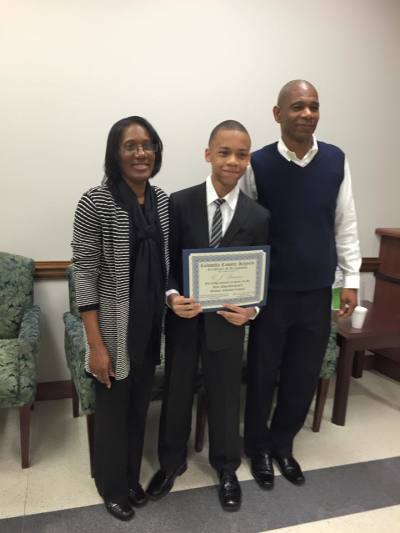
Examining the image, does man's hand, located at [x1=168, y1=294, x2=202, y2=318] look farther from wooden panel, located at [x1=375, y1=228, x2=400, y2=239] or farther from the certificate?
wooden panel, located at [x1=375, y1=228, x2=400, y2=239]

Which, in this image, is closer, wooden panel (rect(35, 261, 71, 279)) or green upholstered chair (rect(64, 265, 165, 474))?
green upholstered chair (rect(64, 265, 165, 474))

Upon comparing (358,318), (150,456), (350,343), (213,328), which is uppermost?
(213,328)

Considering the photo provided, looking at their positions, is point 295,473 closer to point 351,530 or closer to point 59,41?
point 351,530

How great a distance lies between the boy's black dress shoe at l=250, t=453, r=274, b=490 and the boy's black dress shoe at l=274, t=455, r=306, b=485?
57 millimetres

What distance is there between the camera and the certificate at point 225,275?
4.59 feet

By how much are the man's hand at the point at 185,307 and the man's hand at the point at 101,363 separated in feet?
0.90

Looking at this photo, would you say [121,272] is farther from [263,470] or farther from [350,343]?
[350,343]

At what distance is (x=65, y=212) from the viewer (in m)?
2.28

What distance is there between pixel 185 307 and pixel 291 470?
0.99 metres

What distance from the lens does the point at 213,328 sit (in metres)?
1.49

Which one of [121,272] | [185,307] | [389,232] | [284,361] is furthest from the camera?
[389,232]

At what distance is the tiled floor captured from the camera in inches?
64.2

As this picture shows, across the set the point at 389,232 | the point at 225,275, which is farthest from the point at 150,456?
the point at 389,232

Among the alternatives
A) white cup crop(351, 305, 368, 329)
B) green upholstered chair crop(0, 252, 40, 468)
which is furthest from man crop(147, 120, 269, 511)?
white cup crop(351, 305, 368, 329)
